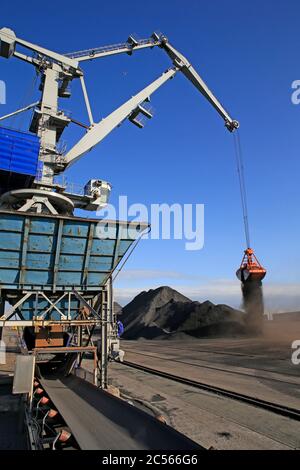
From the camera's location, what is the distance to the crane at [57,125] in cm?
1427

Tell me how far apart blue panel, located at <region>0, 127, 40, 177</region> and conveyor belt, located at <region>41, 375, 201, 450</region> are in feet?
27.3

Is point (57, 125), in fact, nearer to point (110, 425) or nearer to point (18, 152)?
point (18, 152)

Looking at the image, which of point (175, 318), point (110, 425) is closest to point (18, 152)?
point (110, 425)

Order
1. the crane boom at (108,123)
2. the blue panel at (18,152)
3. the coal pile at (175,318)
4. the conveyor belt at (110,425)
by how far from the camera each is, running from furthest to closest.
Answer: the coal pile at (175,318)
the crane boom at (108,123)
the blue panel at (18,152)
the conveyor belt at (110,425)

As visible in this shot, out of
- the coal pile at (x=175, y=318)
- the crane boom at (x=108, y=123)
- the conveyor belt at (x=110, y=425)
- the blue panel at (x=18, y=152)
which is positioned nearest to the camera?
the conveyor belt at (x=110, y=425)

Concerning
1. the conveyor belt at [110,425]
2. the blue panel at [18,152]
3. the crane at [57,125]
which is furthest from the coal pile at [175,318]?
the conveyor belt at [110,425]

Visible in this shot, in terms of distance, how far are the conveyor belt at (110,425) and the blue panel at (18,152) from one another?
833 centimetres

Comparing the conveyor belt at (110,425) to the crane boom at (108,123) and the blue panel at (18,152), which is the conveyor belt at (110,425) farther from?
the crane boom at (108,123)

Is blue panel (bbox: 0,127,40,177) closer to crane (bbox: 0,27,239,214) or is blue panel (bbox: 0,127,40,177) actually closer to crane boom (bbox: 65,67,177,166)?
crane (bbox: 0,27,239,214)

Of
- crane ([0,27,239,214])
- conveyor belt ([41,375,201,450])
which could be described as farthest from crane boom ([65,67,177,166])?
conveyor belt ([41,375,201,450])

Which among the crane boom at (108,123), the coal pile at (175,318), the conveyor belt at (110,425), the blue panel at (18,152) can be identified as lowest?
the conveyor belt at (110,425)

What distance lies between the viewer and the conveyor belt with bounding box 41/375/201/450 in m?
4.37
